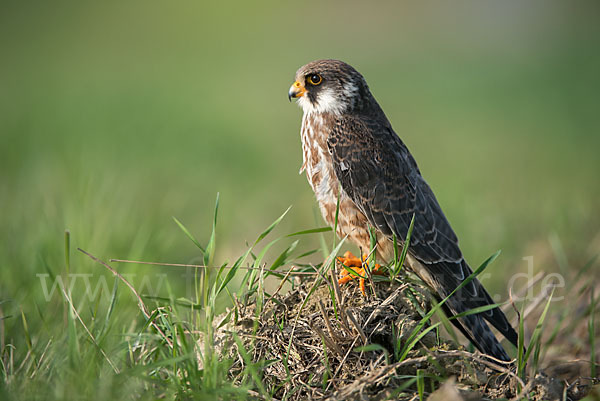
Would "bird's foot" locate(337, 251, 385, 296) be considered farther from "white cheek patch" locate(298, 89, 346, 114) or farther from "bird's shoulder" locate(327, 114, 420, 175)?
"white cheek patch" locate(298, 89, 346, 114)

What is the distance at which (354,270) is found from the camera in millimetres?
3090

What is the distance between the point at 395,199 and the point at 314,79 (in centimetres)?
108

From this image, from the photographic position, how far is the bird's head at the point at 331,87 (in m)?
3.83

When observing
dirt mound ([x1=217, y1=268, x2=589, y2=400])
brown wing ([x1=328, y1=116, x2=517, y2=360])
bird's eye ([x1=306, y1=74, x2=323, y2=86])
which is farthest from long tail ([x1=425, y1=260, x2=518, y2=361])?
bird's eye ([x1=306, y1=74, x2=323, y2=86])

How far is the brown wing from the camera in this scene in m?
3.49

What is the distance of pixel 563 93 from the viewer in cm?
1367

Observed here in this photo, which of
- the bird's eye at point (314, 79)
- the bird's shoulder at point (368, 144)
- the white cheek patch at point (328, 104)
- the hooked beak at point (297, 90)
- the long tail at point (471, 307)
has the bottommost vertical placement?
the long tail at point (471, 307)

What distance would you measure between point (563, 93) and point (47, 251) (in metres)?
13.2

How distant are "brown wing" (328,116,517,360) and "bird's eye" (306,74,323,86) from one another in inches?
14.2

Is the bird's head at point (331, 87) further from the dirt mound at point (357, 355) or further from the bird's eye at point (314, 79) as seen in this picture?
the dirt mound at point (357, 355)

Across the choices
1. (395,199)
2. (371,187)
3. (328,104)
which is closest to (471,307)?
(395,199)

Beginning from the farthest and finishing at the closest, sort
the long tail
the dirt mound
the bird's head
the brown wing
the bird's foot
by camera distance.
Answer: the bird's head
the brown wing
the long tail
the bird's foot
the dirt mound

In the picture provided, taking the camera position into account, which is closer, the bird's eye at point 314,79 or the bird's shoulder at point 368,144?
the bird's shoulder at point 368,144

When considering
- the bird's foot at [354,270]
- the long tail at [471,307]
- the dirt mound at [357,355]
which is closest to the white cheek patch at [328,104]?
the bird's foot at [354,270]
